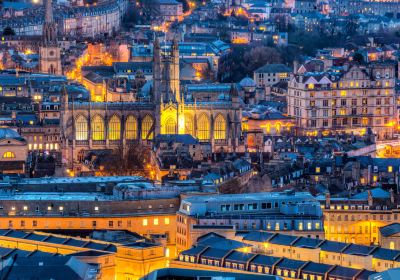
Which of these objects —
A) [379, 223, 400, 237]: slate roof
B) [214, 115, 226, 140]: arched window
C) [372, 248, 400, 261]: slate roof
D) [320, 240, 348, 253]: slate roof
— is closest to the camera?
[372, 248, 400, 261]: slate roof

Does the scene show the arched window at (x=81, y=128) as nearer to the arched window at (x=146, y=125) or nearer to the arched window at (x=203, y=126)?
the arched window at (x=146, y=125)

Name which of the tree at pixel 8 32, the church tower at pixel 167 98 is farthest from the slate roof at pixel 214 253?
the tree at pixel 8 32

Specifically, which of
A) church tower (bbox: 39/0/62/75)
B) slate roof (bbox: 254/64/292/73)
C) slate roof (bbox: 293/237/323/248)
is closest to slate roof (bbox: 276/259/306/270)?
slate roof (bbox: 293/237/323/248)

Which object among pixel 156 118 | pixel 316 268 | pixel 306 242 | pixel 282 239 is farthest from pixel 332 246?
pixel 156 118

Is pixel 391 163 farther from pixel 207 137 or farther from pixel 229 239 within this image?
pixel 229 239

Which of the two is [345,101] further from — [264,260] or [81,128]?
[264,260]

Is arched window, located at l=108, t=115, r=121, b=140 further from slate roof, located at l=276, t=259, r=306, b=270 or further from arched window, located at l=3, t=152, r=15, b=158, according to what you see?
slate roof, located at l=276, t=259, r=306, b=270
